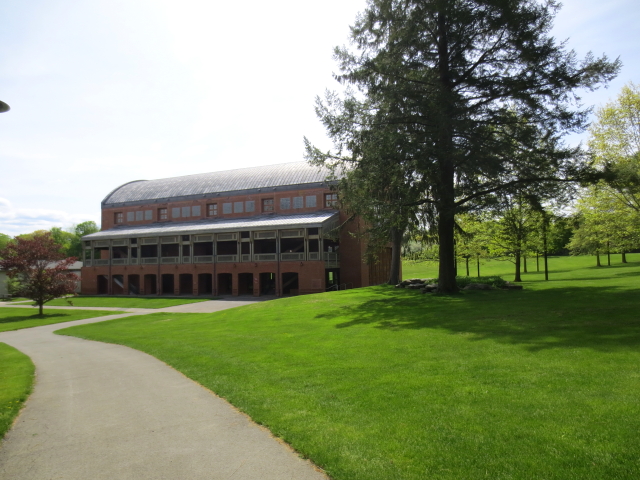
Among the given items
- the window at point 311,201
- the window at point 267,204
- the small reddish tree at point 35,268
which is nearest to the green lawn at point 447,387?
the small reddish tree at point 35,268

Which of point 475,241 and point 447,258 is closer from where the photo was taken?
point 447,258

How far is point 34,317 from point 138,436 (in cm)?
2888

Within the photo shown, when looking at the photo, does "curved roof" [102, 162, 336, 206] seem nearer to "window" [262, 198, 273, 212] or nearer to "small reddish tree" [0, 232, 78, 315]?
"window" [262, 198, 273, 212]

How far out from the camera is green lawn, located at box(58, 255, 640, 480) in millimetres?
Answer: 4801

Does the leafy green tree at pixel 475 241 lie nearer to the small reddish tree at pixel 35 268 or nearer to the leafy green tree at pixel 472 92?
the leafy green tree at pixel 472 92

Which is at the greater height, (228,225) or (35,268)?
(228,225)

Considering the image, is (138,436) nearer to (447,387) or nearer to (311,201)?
(447,387)

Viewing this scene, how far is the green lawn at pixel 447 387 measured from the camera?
15.8 ft

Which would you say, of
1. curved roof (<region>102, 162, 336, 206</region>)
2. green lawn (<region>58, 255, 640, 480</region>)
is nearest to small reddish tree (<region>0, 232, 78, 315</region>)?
green lawn (<region>58, 255, 640, 480</region>)

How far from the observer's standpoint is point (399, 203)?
66.2ft

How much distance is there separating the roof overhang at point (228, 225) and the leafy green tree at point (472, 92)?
793 inches

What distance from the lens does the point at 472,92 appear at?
69.6 feet

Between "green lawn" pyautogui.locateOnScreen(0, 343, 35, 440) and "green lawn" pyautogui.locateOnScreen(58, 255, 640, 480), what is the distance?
120 inches

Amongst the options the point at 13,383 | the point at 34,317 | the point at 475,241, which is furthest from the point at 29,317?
the point at 475,241
